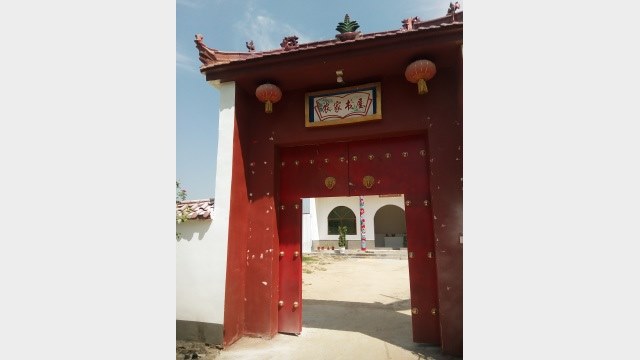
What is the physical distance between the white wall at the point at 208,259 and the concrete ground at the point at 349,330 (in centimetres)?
72

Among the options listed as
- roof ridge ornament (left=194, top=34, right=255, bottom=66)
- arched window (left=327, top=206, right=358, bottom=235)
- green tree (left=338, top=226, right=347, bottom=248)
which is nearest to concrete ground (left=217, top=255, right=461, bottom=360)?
roof ridge ornament (left=194, top=34, right=255, bottom=66)

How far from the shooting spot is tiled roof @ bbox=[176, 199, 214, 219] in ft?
15.4

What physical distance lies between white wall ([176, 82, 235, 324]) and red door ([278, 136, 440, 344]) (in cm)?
98

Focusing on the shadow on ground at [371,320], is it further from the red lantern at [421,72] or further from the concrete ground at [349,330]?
the red lantern at [421,72]

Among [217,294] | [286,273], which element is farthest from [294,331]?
[217,294]

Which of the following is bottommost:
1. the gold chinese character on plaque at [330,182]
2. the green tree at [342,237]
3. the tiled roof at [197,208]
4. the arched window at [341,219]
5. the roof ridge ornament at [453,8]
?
the green tree at [342,237]

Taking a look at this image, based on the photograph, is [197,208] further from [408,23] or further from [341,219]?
[341,219]

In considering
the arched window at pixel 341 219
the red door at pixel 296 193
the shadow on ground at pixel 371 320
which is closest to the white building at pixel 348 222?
the arched window at pixel 341 219

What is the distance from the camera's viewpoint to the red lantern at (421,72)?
4.18 meters

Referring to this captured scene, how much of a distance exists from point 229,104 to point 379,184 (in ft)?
8.97

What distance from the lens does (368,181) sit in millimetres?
4977

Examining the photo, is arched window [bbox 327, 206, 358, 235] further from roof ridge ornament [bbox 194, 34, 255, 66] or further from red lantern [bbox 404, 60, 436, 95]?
red lantern [bbox 404, 60, 436, 95]

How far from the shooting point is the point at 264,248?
4930mm

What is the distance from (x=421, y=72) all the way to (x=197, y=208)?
3.92 m
